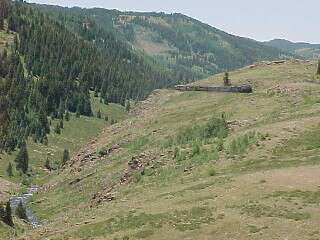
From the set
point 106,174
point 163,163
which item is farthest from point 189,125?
point 163,163

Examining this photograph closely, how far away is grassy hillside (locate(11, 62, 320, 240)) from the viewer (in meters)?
44.1

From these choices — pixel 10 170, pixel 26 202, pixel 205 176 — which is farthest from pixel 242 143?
pixel 10 170

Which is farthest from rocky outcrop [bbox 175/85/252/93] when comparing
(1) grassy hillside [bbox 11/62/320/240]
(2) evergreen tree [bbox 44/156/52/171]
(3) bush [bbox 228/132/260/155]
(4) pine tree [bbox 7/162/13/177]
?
(3) bush [bbox 228/132/260/155]

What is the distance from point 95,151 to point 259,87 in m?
35.0

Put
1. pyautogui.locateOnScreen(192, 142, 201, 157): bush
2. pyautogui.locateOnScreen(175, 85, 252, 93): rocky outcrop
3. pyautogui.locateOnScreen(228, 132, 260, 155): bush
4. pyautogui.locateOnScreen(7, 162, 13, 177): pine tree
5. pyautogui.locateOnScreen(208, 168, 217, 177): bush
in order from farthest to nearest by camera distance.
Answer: pyautogui.locateOnScreen(7, 162, 13, 177): pine tree → pyautogui.locateOnScreen(175, 85, 252, 93): rocky outcrop → pyautogui.locateOnScreen(192, 142, 201, 157): bush → pyautogui.locateOnScreen(228, 132, 260, 155): bush → pyautogui.locateOnScreen(208, 168, 217, 177): bush

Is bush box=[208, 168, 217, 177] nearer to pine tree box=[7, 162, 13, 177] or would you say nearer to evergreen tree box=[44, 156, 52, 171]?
pine tree box=[7, 162, 13, 177]

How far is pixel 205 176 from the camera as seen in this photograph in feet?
197

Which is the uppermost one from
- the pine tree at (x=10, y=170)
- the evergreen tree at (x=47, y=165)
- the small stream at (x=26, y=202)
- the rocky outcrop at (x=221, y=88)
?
the rocky outcrop at (x=221, y=88)

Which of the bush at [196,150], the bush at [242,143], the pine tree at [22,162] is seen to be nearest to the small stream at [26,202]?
the bush at [196,150]

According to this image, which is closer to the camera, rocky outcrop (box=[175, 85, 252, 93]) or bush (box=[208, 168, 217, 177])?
bush (box=[208, 168, 217, 177])

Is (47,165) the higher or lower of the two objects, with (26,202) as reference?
lower

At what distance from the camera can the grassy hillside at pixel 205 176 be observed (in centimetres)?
4406

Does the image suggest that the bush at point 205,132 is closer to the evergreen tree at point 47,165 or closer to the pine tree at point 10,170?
the pine tree at point 10,170

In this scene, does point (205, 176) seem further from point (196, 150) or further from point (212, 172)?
point (196, 150)
